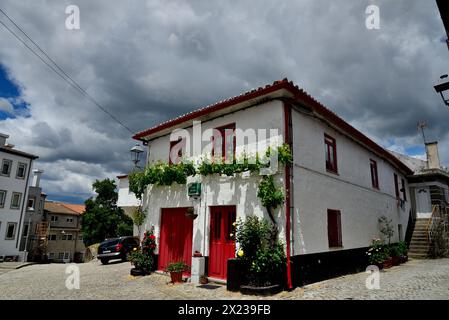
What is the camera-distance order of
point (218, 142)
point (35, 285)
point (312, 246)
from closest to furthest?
point (312, 246), point (35, 285), point (218, 142)

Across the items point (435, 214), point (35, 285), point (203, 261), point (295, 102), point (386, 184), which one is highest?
point (295, 102)

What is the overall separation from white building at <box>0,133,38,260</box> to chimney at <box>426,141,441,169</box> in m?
38.7

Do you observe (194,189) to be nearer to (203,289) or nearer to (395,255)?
(203,289)

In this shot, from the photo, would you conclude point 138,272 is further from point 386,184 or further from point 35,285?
point 386,184

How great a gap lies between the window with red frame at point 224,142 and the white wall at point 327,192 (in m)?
2.14

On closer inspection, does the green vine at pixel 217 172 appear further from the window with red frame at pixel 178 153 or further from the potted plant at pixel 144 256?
the potted plant at pixel 144 256

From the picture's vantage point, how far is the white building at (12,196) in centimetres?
2995

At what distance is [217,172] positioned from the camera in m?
9.70

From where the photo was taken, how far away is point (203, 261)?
9.43 m

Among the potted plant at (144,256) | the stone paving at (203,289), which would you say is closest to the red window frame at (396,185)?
the stone paving at (203,289)

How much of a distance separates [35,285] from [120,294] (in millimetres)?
3962

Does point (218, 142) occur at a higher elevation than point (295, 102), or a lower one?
lower
